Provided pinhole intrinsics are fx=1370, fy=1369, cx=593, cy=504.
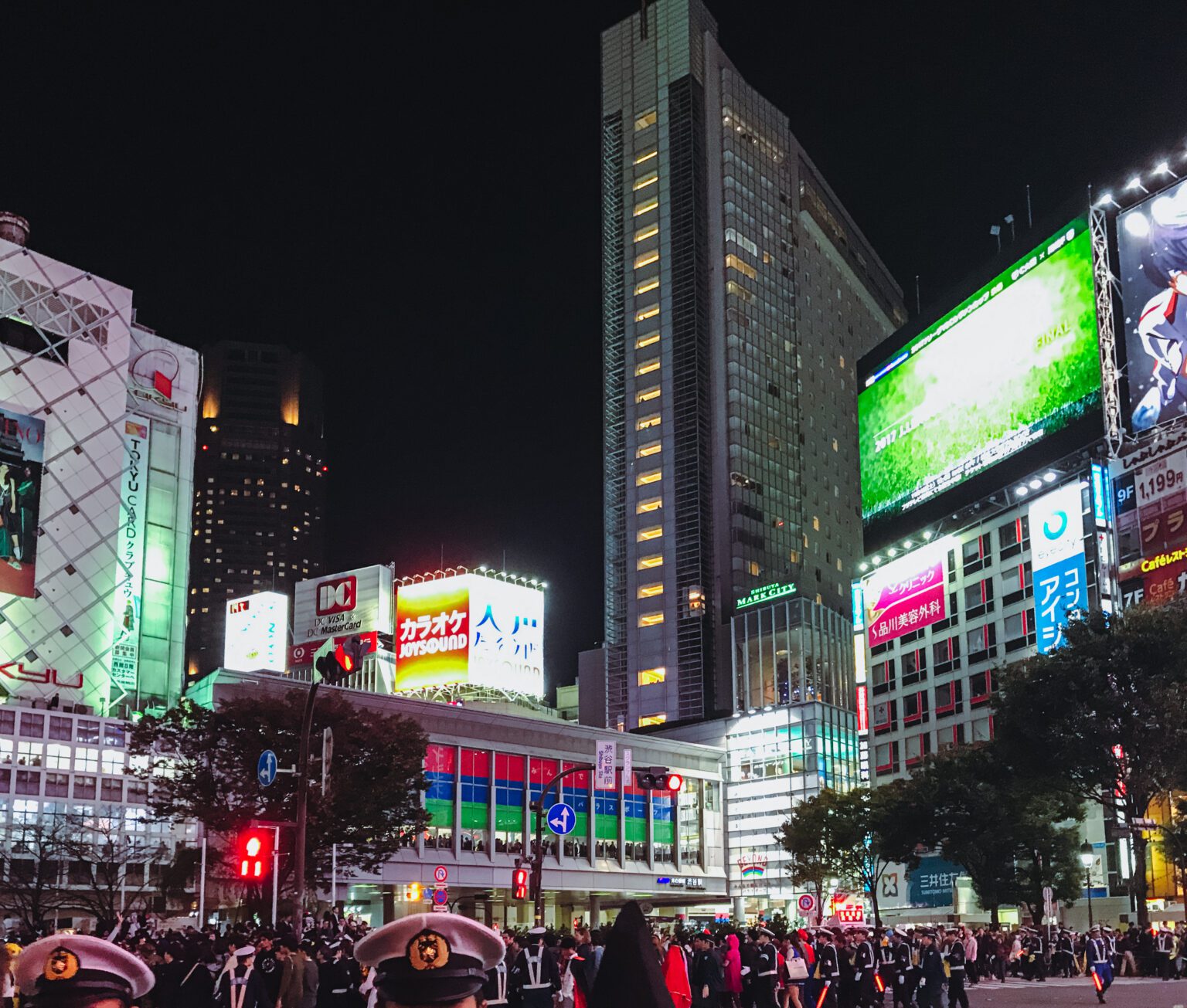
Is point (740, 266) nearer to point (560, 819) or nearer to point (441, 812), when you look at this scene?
point (441, 812)

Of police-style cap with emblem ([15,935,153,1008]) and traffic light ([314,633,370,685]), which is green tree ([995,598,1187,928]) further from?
police-style cap with emblem ([15,935,153,1008])

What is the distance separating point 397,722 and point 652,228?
85097 mm

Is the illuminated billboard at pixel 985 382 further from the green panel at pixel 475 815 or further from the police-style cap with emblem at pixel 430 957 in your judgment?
the police-style cap with emblem at pixel 430 957

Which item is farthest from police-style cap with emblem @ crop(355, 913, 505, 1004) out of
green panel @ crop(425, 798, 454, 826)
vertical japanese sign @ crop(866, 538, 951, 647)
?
vertical japanese sign @ crop(866, 538, 951, 647)

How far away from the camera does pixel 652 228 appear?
124562 millimetres

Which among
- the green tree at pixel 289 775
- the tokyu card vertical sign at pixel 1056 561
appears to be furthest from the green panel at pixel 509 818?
the green tree at pixel 289 775

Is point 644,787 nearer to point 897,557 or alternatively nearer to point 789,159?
point 897,557

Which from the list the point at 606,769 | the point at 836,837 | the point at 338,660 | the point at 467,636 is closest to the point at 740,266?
the point at 467,636

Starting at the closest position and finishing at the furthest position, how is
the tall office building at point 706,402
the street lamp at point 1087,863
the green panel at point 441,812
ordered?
the street lamp at point 1087,863 < the green panel at point 441,812 < the tall office building at point 706,402

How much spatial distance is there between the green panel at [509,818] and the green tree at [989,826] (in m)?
28.3

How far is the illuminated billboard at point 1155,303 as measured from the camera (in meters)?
56.2

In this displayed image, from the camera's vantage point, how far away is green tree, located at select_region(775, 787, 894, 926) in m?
64.2

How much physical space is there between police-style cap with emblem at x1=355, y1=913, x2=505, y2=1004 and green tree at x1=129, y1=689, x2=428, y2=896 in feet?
130

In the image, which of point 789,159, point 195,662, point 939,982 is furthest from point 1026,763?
point 195,662
